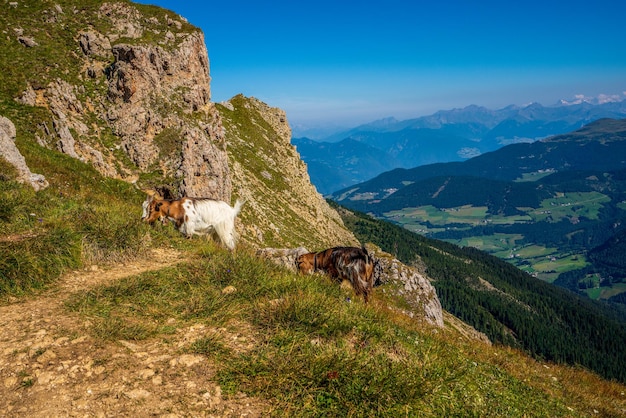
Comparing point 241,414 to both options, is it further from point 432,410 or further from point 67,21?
point 67,21

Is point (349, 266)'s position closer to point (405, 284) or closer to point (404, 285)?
point (404, 285)

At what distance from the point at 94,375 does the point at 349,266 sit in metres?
9.42

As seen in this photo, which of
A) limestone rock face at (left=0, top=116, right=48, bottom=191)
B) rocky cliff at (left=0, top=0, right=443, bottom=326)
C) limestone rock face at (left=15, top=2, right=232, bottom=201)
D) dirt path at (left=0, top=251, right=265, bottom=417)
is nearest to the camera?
dirt path at (left=0, top=251, right=265, bottom=417)

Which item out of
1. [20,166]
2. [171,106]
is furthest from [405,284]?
[20,166]

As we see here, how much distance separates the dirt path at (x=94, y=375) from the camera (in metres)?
4.57

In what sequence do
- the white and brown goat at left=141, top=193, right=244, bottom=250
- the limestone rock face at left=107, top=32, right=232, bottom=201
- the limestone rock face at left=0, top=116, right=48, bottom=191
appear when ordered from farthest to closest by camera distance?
the limestone rock face at left=107, top=32, right=232, bottom=201, the limestone rock face at left=0, top=116, right=48, bottom=191, the white and brown goat at left=141, top=193, right=244, bottom=250

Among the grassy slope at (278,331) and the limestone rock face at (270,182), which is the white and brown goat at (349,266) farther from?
the limestone rock face at (270,182)

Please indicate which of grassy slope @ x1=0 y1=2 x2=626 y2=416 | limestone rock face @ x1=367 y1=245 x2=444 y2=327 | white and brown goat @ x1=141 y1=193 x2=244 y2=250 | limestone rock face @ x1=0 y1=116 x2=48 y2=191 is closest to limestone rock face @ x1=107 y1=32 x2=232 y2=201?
limestone rock face @ x1=0 y1=116 x2=48 y2=191

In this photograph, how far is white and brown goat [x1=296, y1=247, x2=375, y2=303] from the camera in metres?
13.0

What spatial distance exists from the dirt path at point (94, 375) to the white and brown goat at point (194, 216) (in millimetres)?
5752

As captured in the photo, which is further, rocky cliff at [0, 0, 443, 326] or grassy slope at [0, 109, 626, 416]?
rocky cliff at [0, 0, 443, 326]

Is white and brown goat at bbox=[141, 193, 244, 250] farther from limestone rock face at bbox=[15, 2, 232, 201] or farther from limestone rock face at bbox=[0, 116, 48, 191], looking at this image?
limestone rock face at bbox=[15, 2, 232, 201]

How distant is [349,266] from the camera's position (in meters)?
13.3

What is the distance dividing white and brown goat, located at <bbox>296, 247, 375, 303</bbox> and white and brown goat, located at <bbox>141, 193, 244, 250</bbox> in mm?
3618
